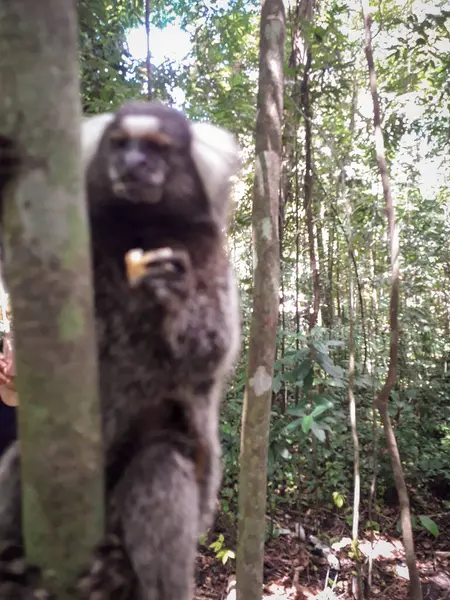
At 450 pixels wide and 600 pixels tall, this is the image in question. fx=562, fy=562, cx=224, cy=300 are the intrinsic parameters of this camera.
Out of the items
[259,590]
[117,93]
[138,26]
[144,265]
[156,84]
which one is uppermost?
[138,26]

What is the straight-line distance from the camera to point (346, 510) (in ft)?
23.8

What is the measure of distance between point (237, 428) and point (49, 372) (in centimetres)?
524

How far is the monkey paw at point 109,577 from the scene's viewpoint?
159 centimetres

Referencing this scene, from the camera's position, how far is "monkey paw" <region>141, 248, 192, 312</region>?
204cm

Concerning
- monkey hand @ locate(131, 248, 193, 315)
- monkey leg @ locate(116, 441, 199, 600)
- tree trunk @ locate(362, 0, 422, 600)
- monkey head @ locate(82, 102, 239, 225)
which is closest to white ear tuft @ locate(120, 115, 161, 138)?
monkey head @ locate(82, 102, 239, 225)

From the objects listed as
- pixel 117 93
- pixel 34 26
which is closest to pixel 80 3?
pixel 117 93

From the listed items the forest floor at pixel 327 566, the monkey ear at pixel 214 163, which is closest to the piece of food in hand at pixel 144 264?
the monkey ear at pixel 214 163

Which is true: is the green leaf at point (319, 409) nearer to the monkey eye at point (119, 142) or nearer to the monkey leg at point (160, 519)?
the monkey leg at point (160, 519)

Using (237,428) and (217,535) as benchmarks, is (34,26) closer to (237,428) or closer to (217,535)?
(237,428)

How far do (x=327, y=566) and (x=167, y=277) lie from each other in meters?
5.23

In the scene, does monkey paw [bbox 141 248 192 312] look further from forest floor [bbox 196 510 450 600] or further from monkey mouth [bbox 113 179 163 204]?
forest floor [bbox 196 510 450 600]

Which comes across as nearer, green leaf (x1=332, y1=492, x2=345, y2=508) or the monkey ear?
the monkey ear

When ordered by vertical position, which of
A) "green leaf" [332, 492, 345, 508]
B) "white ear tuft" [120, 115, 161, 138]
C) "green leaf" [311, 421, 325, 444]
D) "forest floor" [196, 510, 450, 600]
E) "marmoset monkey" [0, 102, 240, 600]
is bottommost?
"forest floor" [196, 510, 450, 600]

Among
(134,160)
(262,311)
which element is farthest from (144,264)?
(262,311)
